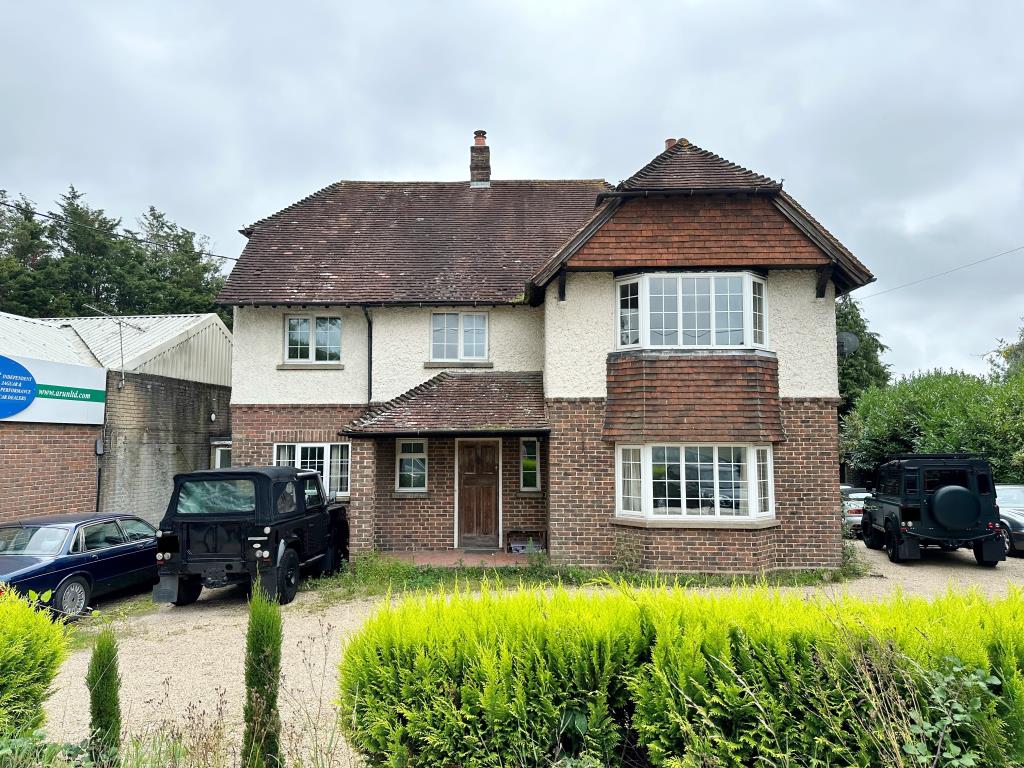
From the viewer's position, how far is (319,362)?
13.9m

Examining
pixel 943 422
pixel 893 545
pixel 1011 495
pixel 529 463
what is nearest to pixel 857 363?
pixel 943 422

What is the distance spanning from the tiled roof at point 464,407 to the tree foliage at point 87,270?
24.4 metres

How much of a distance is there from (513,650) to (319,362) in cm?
1126

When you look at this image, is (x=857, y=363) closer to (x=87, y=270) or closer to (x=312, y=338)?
(x=312, y=338)

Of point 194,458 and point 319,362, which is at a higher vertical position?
point 319,362

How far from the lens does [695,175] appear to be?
11.5 metres

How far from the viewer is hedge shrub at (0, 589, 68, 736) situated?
3.95m

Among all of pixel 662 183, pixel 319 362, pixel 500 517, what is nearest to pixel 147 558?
pixel 319 362

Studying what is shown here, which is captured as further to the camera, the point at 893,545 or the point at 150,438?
the point at 150,438

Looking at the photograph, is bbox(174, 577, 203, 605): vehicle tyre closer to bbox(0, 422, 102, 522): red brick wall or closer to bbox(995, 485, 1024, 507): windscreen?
bbox(0, 422, 102, 522): red brick wall

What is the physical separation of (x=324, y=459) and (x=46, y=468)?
17.5ft

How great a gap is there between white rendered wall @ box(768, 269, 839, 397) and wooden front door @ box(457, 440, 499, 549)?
20.4 ft

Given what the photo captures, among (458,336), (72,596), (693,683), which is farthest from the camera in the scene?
(458,336)

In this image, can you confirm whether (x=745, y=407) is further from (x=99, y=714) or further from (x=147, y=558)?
(x=147, y=558)
